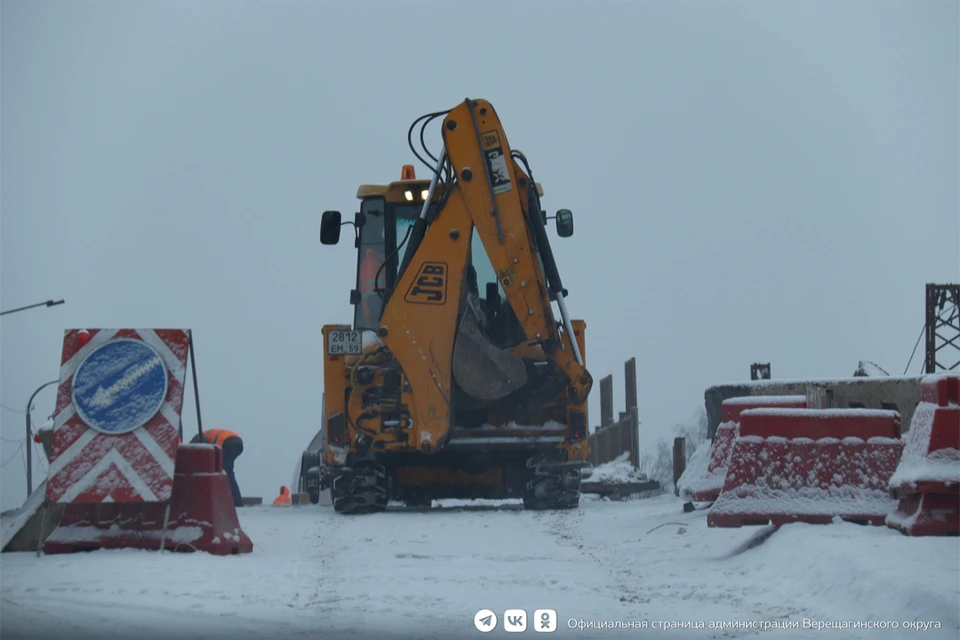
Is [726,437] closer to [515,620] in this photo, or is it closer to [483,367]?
[483,367]

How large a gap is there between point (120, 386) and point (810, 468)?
434 centimetres

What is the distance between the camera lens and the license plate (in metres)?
12.7

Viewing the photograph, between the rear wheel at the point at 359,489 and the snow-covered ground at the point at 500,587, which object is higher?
the snow-covered ground at the point at 500,587

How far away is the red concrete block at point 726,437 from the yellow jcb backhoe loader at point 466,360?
9.83ft

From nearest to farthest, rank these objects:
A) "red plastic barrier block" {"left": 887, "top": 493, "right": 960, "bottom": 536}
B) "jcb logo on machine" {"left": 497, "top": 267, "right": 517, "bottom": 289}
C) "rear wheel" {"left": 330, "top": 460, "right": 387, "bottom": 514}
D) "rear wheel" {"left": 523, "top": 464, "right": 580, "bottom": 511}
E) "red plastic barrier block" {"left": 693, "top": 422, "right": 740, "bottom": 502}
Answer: "red plastic barrier block" {"left": 887, "top": 493, "right": 960, "bottom": 536} → "red plastic barrier block" {"left": 693, "top": 422, "right": 740, "bottom": 502} → "jcb logo on machine" {"left": 497, "top": 267, "right": 517, "bottom": 289} → "rear wheel" {"left": 330, "top": 460, "right": 387, "bottom": 514} → "rear wheel" {"left": 523, "top": 464, "right": 580, "bottom": 511}

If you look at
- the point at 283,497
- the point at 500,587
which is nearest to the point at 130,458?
the point at 500,587

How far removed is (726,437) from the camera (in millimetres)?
9578

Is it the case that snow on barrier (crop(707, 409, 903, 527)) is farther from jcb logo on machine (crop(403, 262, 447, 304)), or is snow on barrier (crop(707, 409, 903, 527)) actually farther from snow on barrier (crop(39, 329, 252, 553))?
jcb logo on machine (crop(403, 262, 447, 304))

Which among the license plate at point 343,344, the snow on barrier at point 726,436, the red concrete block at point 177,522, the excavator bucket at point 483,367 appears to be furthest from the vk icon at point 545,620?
the license plate at point 343,344

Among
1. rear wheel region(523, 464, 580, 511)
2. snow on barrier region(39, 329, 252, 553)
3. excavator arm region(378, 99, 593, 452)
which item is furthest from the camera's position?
rear wheel region(523, 464, 580, 511)

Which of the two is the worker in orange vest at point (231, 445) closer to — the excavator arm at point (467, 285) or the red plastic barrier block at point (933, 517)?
the excavator arm at point (467, 285)

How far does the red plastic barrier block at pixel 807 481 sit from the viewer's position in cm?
766

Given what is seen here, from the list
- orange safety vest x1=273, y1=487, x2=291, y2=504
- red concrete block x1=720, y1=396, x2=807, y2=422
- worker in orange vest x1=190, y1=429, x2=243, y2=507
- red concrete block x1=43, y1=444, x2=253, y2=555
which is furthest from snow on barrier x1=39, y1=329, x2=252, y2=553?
orange safety vest x1=273, y1=487, x2=291, y2=504

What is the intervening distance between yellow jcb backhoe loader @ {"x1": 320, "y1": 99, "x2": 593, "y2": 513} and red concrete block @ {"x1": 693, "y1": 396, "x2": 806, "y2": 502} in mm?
2997
